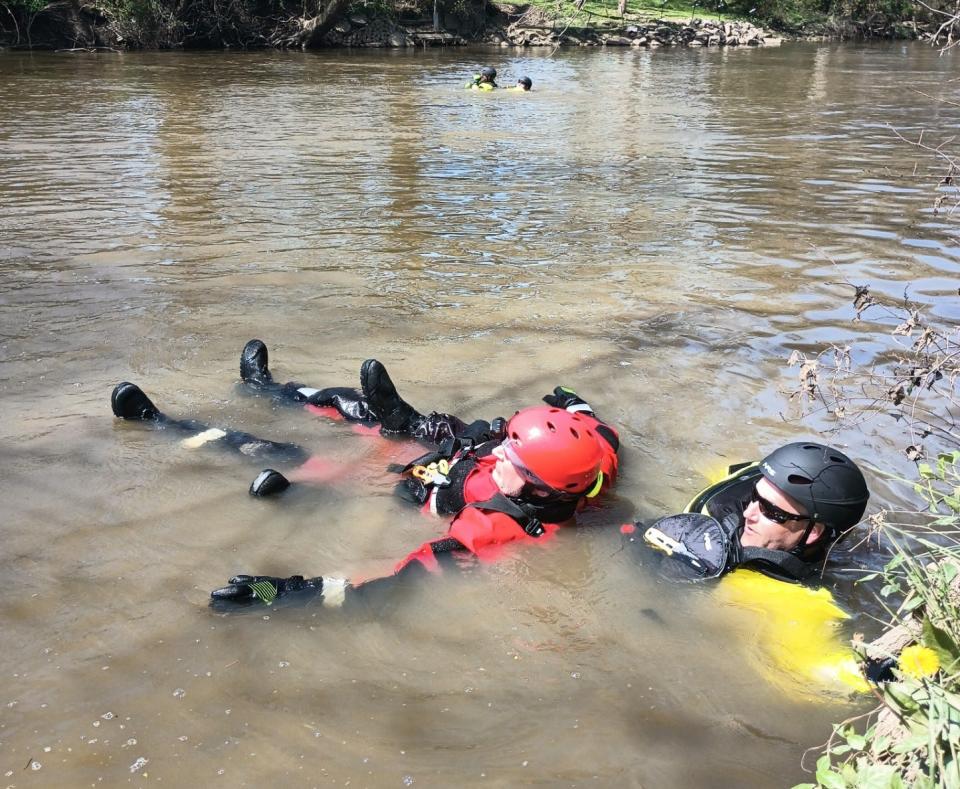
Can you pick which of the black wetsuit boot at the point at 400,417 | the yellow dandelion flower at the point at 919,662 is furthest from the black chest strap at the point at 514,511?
the yellow dandelion flower at the point at 919,662

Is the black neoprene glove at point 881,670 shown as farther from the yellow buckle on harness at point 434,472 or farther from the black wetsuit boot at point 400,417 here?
the black wetsuit boot at point 400,417

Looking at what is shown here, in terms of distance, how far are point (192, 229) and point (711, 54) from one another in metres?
33.2

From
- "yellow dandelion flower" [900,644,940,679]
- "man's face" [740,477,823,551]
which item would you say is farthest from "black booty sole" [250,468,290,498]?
"yellow dandelion flower" [900,644,940,679]

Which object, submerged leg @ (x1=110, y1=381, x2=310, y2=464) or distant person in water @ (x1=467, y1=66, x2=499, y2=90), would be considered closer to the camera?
submerged leg @ (x1=110, y1=381, x2=310, y2=464)

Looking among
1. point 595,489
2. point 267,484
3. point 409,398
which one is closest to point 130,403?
point 267,484

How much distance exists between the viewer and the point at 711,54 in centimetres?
3594

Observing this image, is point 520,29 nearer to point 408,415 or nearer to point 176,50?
point 176,50

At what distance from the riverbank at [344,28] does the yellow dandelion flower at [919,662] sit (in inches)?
927

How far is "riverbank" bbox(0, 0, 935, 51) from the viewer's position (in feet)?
95.9

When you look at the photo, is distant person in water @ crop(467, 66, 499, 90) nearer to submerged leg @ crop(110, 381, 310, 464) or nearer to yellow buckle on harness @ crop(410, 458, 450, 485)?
submerged leg @ crop(110, 381, 310, 464)

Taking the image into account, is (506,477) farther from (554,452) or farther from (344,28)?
(344,28)

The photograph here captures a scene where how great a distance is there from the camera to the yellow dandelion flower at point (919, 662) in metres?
1.99

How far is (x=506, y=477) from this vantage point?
13.9 feet

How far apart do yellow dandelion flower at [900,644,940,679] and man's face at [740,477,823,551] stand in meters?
1.70
